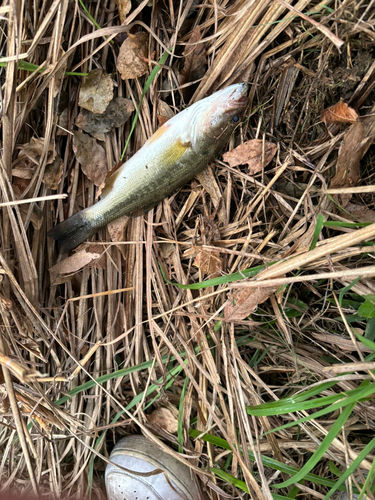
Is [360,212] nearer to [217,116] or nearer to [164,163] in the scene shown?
[217,116]

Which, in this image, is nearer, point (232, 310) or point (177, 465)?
point (232, 310)

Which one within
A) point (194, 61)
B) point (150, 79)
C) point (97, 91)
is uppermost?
point (194, 61)

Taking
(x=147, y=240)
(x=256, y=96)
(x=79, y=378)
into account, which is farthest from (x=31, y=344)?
(x=256, y=96)

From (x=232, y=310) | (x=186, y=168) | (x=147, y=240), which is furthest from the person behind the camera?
(x=147, y=240)

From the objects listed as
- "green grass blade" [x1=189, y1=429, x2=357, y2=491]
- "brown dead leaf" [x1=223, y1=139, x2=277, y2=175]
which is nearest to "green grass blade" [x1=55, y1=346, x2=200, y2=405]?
"green grass blade" [x1=189, y1=429, x2=357, y2=491]

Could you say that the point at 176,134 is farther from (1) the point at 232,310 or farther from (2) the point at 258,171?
(1) the point at 232,310

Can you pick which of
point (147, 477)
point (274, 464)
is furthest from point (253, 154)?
point (147, 477)

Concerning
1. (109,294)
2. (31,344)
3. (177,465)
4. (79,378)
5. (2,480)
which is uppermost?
(109,294)
